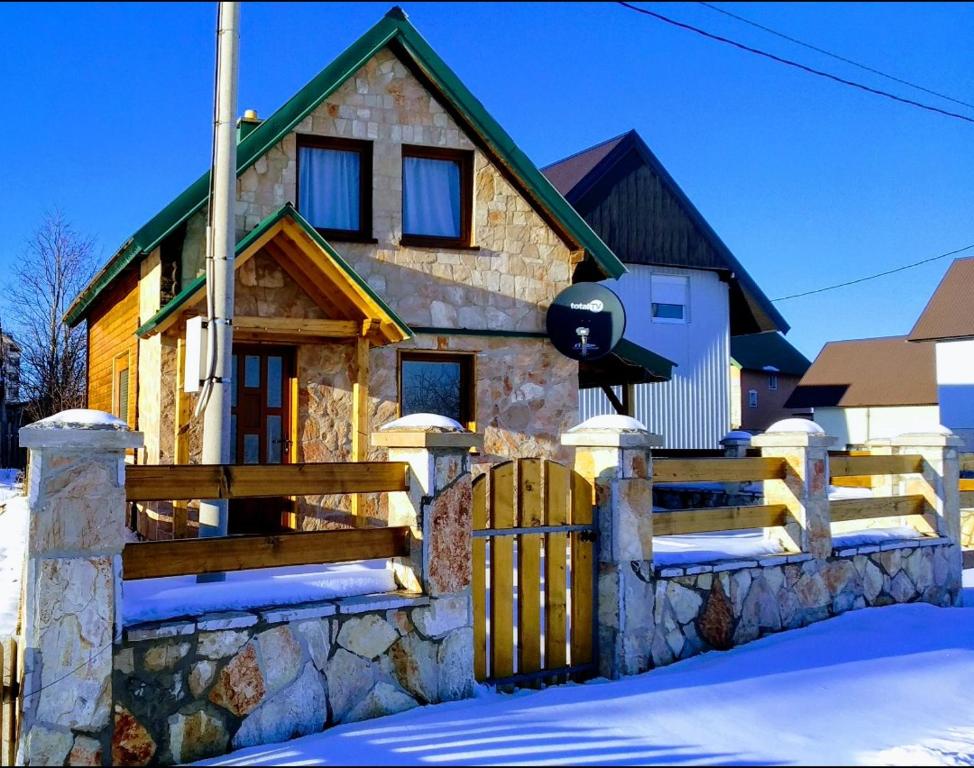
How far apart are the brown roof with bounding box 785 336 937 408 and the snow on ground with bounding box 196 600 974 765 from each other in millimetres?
31897

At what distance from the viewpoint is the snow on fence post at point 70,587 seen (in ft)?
14.1

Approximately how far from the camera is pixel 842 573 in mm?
7816

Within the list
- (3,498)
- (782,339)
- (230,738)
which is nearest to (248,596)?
(230,738)

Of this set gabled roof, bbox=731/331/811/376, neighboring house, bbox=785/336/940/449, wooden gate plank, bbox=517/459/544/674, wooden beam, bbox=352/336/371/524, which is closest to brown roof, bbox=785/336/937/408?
neighboring house, bbox=785/336/940/449

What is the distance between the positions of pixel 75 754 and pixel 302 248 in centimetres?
570

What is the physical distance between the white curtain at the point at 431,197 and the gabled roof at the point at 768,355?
1215 inches

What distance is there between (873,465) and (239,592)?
570cm

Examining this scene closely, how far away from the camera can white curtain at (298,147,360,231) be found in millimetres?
10457

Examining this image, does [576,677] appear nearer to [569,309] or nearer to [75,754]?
[75,754]

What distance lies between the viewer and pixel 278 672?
4969mm

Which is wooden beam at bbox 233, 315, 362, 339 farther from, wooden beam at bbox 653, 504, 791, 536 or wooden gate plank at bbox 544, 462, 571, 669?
wooden beam at bbox 653, 504, 791, 536

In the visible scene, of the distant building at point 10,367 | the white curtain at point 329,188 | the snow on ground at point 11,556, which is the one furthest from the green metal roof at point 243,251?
the distant building at point 10,367

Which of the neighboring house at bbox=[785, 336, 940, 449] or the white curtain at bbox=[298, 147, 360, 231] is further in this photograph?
the neighboring house at bbox=[785, 336, 940, 449]

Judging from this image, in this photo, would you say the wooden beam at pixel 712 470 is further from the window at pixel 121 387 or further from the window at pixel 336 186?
the window at pixel 121 387
